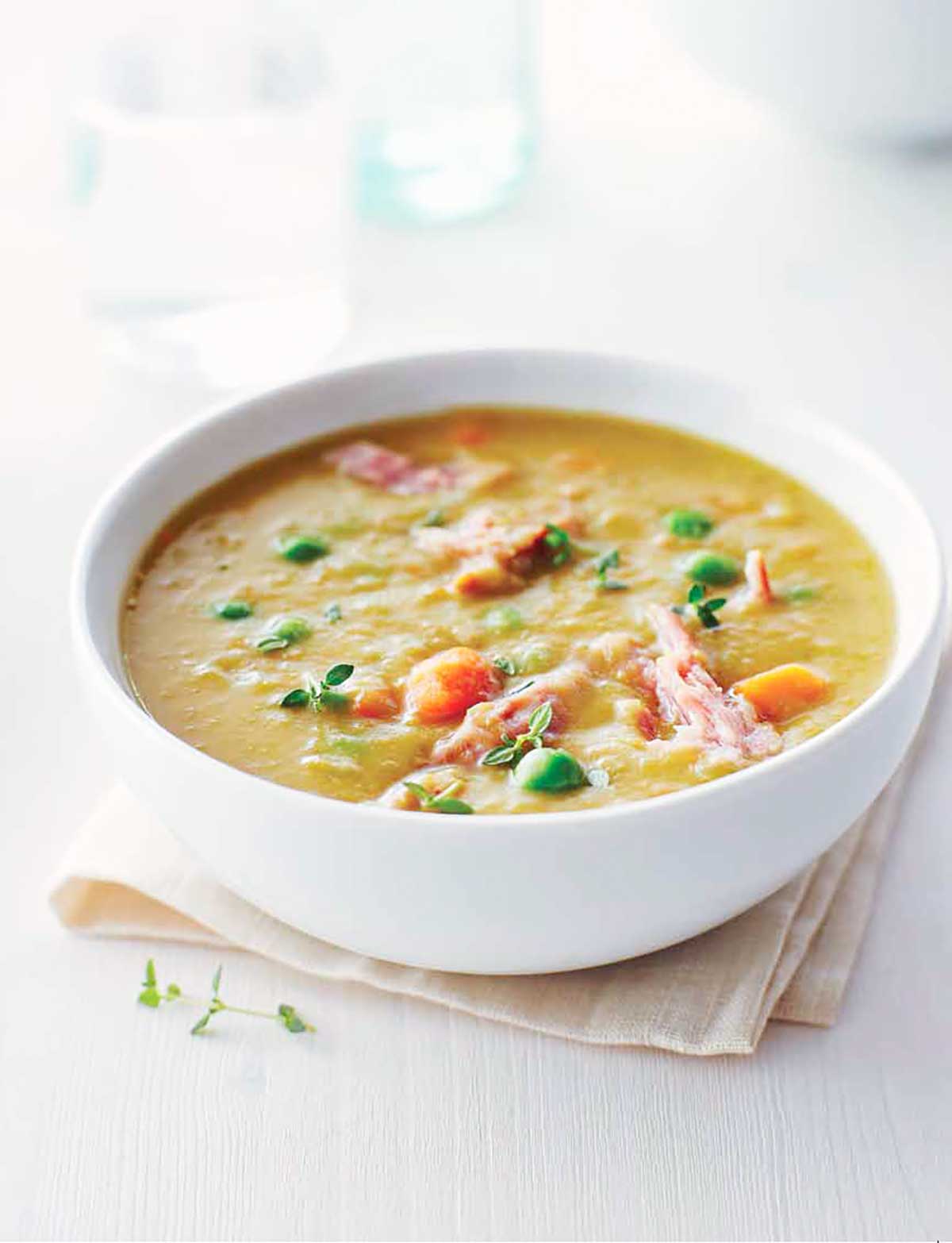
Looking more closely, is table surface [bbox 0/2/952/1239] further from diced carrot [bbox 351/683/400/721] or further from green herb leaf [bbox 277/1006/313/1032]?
diced carrot [bbox 351/683/400/721]

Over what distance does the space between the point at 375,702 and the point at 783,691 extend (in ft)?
2.15

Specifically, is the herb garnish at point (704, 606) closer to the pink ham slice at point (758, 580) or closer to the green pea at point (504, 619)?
the pink ham slice at point (758, 580)

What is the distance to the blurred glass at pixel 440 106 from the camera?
5.22m

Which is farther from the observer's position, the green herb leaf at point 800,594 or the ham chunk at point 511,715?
the green herb leaf at point 800,594

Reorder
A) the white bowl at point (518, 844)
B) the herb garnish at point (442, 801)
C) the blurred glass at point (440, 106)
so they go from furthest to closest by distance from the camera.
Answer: the blurred glass at point (440, 106) < the herb garnish at point (442, 801) < the white bowl at point (518, 844)

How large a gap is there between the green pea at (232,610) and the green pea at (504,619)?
0.42m

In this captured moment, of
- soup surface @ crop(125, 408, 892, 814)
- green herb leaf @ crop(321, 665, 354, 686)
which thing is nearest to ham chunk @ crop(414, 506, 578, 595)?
soup surface @ crop(125, 408, 892, 814)

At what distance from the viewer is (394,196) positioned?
5539 mm

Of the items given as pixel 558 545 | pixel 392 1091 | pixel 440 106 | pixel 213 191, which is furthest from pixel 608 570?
pixel 440 106

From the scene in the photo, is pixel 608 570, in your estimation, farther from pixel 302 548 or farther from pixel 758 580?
pixel 302 548

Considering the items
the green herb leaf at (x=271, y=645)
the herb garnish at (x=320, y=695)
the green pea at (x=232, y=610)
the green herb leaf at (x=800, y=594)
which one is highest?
the green herb leaf at (x=800, y=594)

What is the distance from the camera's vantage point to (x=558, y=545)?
326 centimetres

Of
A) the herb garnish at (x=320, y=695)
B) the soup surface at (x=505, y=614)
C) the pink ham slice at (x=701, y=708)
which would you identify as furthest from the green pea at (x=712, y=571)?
the herb garnish at (x=320, y=695)

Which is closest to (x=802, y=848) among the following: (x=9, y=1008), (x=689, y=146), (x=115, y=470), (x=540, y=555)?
(x=540, y=555)
